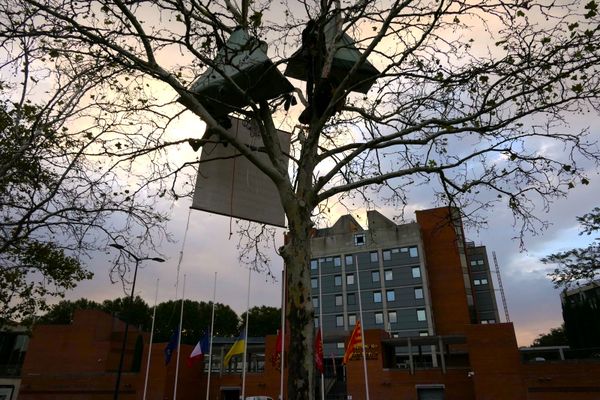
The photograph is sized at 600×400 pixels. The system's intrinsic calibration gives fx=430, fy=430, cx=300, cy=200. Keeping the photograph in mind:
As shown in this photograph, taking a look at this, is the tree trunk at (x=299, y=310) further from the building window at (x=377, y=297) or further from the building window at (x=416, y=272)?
the building window at (x=377, y=297)

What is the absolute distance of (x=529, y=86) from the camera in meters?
6.66

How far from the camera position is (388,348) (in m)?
39.4

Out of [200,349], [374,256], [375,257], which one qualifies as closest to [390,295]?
[375,257]

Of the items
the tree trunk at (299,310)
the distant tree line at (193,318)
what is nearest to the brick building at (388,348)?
the tree trunk at (299,310)

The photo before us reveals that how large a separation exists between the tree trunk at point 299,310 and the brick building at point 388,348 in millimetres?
4144

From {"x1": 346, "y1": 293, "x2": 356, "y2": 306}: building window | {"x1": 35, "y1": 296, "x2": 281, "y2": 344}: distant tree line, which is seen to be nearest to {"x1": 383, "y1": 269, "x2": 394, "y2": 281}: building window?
{"x1": 346, "y1": 293, "x2": 356, "y2": 306}: building window

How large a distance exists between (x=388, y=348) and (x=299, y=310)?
1467 inches

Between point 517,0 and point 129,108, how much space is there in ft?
20.2

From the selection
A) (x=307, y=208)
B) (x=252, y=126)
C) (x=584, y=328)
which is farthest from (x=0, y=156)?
(x=584, y=328)

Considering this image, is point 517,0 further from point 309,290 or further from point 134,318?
point 134,318

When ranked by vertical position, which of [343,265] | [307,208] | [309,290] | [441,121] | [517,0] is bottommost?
[309,290]

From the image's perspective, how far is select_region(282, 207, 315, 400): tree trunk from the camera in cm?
484

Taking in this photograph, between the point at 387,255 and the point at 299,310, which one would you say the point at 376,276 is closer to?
the point at 387,255

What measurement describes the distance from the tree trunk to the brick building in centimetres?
414
